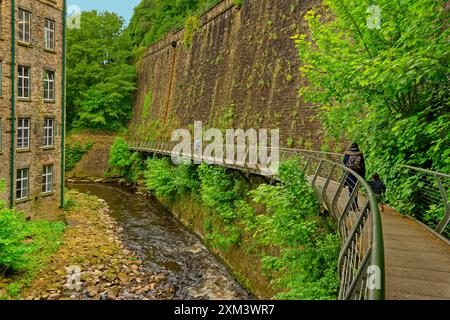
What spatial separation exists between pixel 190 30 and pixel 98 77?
1536 centimetres

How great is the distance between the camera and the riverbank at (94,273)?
38.9ft

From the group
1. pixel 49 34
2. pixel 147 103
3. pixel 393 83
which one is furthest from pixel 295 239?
pixel 147 103

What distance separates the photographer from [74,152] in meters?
39.3

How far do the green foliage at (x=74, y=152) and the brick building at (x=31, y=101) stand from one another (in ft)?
64.1

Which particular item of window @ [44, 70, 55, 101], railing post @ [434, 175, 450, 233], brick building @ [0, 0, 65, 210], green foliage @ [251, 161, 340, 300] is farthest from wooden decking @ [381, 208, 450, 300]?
window @ [44, 70, 55, 101]

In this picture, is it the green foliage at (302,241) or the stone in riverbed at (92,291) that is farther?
the stone in riverbed at (92,291)

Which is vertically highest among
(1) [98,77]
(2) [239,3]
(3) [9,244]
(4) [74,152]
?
(2) [239,3]

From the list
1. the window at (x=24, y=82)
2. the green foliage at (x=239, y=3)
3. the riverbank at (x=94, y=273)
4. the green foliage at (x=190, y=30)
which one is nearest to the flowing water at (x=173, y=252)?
the riverbank at (x=94, y=273)

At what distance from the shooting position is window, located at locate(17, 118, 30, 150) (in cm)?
1764

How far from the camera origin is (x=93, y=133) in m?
42.8

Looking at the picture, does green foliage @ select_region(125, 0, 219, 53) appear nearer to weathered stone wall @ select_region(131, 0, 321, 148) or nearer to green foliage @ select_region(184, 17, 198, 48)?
green foliage @ select_region(184, 17, 198, 48)

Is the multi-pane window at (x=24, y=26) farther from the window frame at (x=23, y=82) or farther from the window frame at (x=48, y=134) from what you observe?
the window frame at (x=48, y=134)

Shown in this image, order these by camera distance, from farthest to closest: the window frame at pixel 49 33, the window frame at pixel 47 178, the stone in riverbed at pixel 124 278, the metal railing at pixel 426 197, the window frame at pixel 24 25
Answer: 1. the window frame at pixel 47 178
2. the window frame at pixel 49 33
3. the window frame at pixel 24 25
4. the stone in riverbed at pixel 124 278
5. the metal railing at pixel 426 197

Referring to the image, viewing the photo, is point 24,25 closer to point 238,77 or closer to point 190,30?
point 238,77
